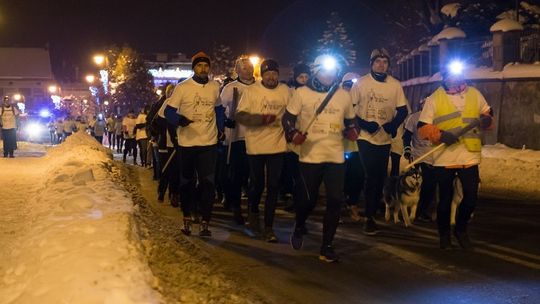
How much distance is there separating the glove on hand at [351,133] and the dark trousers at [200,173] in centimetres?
181

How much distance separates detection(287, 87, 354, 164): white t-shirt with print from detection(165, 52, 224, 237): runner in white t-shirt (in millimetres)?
1323

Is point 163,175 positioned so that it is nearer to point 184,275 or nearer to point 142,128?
point 184,275

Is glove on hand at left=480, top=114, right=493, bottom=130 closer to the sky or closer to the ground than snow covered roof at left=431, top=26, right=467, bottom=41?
closer to the ground

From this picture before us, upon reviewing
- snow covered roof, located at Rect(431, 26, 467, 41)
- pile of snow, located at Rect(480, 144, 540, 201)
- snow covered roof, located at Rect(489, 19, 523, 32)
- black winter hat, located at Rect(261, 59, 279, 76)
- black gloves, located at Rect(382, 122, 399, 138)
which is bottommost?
pile of snow, located at Rect(480, 144, 540, 201)

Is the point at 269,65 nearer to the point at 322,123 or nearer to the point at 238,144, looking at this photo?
the point at 322,123

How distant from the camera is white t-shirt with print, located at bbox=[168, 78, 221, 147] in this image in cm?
832

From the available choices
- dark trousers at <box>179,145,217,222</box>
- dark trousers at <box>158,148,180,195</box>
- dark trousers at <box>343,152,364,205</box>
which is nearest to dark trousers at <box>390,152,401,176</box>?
dark trousers at <box>343,152,364,205</box>

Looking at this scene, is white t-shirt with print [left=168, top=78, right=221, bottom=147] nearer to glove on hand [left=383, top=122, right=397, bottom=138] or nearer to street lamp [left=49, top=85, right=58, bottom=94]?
glove on hand [left=383, top=122, right=397, bottom=138]

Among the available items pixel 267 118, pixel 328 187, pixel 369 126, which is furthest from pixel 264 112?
pixel 328 187

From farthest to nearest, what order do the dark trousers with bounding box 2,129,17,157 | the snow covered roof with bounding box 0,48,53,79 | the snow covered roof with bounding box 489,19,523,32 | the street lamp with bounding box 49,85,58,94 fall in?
1. the snow covered roof with bounding box 0,48,53,79
2. the street lamp with bounding box 49,85,58,94
3. the snow covered roof with bounding box 489,19,523,32
4. the dark trousers with bounding box 2,129,17,157

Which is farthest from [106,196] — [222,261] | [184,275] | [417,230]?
[417,230]

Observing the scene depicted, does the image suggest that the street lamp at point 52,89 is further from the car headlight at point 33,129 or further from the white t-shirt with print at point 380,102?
the white t-shirt with print at point 380,102

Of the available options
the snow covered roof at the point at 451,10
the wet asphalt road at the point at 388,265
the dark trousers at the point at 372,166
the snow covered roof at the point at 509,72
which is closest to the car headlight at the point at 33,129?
the snow covered roof at the point at 451,10

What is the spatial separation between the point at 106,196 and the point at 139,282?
446cm
